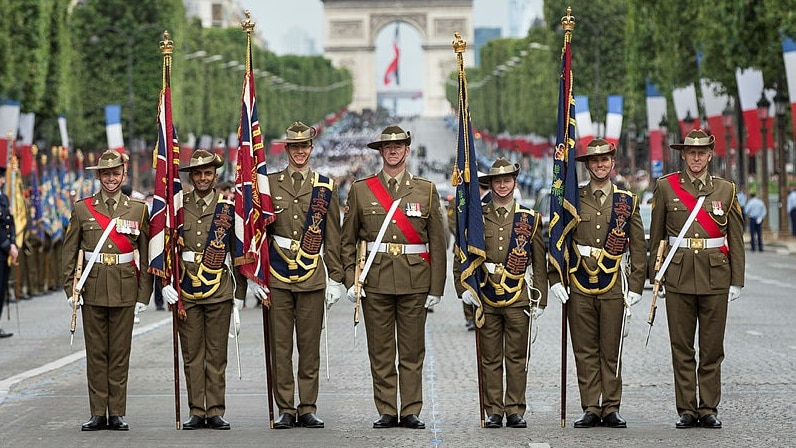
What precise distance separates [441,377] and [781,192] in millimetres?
30207

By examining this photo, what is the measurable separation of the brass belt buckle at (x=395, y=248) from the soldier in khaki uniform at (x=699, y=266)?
62.8 inches

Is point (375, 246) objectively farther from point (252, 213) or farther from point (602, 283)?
point (602, 283)

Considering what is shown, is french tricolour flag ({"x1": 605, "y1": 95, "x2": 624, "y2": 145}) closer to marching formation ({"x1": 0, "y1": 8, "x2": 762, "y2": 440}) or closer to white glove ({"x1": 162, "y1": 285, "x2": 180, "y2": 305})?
marching formation ({"x1": 0, "y1": 8, "x2": 762, "y2": 440})

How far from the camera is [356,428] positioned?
1120 cm

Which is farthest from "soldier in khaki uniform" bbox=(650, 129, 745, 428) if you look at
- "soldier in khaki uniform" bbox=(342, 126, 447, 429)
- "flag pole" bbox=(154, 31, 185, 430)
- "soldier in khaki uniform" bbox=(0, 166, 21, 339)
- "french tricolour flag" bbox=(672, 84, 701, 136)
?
"french tricolour flag" bbox=(672, 84, 701, 136)

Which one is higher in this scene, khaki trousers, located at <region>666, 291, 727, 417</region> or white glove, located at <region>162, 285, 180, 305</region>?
white glove, located at <region>162, 285, 180, 305</region>

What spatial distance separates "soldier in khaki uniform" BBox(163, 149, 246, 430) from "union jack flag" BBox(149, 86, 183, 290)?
0.27 ft

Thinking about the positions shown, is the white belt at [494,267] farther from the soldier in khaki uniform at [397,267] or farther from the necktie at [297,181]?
the necktie at [297,181]

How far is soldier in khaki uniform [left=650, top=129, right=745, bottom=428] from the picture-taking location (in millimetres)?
11133

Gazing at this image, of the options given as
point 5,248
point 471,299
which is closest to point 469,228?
point 471,299

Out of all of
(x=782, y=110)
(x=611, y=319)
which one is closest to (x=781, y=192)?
(x=782, y=110)

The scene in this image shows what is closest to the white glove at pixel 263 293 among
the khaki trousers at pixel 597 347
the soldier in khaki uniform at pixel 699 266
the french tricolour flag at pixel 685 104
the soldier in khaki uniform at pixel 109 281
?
the soldier in khaki uniform at pixel 109 281

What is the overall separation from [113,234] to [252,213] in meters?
0.95

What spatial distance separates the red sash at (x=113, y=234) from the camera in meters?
11.5
